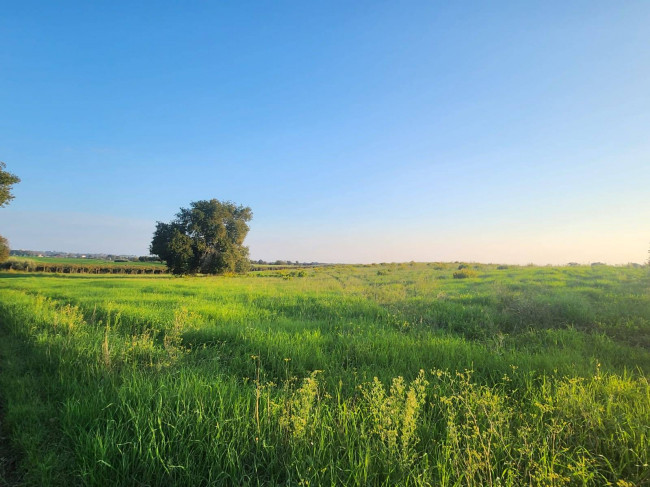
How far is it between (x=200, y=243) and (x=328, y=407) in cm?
4222

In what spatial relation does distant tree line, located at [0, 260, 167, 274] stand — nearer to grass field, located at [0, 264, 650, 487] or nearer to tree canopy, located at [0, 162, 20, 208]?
tree canopy, located at [0, 162, 20, 208]

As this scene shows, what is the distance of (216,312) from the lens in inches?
394

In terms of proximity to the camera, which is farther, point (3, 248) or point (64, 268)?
point (64, 268)

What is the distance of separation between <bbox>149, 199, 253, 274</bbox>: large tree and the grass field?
33.6 meters

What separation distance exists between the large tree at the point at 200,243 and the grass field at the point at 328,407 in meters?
33.6

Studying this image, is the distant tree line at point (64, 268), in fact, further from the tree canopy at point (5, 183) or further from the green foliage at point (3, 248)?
the tree canopy at point (5, 183)

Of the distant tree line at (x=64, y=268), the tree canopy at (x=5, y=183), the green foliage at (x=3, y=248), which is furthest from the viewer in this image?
the distant tree line at (x=64, y=268)

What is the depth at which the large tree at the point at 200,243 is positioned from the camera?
40.1 m

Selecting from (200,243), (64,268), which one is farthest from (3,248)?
(200,243)

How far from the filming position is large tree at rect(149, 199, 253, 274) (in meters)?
40.1

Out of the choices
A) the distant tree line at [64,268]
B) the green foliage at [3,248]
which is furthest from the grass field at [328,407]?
the distant tree line at [64,268]

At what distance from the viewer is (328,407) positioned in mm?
3564

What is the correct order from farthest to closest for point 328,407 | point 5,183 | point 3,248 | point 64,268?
point 64,268
point 3,248
point 5,183
point 328,407

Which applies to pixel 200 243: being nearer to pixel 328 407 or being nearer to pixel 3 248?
pixel 3 248
